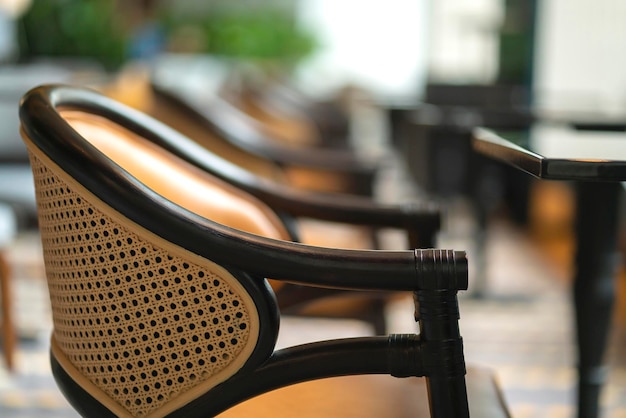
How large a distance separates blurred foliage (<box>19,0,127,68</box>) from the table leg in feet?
35.2

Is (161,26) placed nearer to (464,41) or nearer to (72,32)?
(72,32)

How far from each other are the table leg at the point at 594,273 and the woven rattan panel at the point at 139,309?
2.92 feet

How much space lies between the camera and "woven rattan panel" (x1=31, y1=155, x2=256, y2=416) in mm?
939

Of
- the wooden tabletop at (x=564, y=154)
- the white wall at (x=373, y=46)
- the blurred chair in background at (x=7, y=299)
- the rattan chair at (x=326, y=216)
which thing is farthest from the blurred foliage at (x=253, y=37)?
the wooden tabletop at (x=564, y=154)

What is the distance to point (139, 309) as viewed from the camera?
96 centimetres

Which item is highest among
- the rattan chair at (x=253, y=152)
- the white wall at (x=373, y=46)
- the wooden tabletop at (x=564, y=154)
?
the wooden tabletop at (x=564, y=154)

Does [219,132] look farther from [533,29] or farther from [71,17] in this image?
[71,17]

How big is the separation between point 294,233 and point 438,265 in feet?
2.46

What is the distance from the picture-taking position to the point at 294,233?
5.29ft

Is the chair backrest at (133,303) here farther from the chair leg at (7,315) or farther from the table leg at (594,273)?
the chair leg at (7,315)

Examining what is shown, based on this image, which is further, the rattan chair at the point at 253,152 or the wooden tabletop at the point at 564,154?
the rattan chair at the point at 253,152

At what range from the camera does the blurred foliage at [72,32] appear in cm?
1168

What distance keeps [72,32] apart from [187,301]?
11.6m

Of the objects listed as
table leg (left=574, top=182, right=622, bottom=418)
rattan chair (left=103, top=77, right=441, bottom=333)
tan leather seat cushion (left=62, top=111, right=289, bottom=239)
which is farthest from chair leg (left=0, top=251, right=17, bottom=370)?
table leg (left=574, top=182, right=622, bottom=418)
